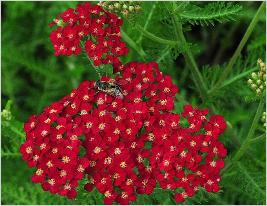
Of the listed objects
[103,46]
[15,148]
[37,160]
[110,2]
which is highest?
[110,2]

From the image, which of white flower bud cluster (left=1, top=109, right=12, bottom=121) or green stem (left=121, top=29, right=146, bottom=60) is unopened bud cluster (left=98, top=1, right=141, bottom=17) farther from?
white flower bud cluster (left=1, top=109, right=12, bottom=121)

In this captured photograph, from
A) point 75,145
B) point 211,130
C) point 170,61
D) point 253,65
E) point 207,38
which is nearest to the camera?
point 75,145

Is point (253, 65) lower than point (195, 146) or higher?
higher

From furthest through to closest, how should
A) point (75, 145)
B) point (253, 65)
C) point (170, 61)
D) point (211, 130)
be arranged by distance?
1. point (253, 65)
2. point (170, 61)
3. point (211, 130)
4. point (75, 145)

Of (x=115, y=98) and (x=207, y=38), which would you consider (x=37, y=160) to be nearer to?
(x=115, y=98)

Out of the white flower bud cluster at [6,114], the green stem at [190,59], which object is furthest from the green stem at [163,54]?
the white flower bud cluster at [6,114]

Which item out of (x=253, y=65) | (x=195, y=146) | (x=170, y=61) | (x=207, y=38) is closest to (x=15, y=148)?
(x=170, y=61)

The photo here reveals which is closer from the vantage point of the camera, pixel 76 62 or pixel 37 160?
pixel 37 160
